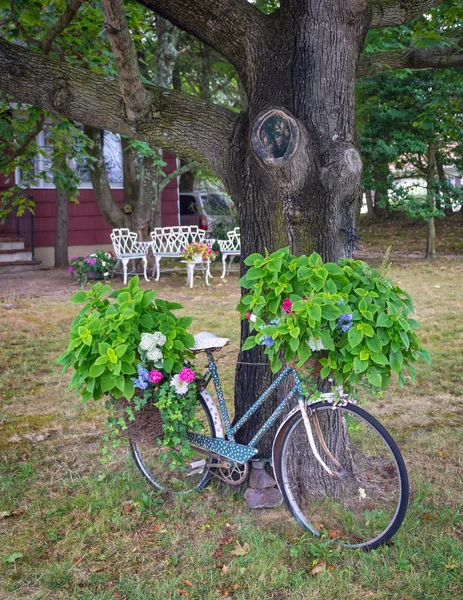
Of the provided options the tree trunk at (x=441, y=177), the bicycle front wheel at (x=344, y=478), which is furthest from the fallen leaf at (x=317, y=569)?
the tree trunk at (x=441, y=177)

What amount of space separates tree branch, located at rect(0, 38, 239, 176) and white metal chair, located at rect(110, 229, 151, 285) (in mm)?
9966

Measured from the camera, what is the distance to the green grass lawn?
10.6 feet

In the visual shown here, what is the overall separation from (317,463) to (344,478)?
0.69 feet

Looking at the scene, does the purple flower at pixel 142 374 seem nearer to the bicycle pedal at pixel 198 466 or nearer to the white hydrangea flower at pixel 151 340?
the white hydrangea flower at pixel 151 340

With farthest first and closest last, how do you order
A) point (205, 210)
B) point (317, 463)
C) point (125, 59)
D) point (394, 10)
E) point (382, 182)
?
point (205, 210)
point (382, 182)
point (394, 10)
point (125, 59)
point (317, 463)

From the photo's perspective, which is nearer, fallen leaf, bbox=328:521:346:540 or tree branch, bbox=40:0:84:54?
fallen leaf, bbox=328:521:346:540

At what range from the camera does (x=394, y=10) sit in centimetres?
471

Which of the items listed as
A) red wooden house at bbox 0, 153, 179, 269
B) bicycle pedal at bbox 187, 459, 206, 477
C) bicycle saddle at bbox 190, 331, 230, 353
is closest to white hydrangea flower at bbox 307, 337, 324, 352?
bicycle saddle at bbox 190, 331, 230, 353

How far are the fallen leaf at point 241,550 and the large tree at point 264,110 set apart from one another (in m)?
0.99

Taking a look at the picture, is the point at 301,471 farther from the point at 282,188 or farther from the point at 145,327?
the point at 282,188

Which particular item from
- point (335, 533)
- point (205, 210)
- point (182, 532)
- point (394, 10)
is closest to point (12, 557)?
point (182, 532)

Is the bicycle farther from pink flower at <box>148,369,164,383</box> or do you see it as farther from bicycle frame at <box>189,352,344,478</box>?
pink flower at <box>148,369,164,383</box>

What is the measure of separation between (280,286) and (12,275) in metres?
14.4

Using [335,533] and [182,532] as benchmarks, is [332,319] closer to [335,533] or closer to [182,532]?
[335,533]
